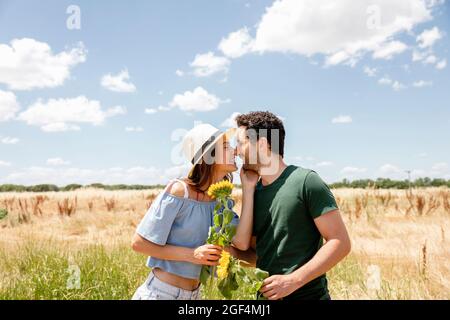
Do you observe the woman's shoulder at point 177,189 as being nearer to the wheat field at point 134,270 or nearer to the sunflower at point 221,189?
the sunflower at point 221,189

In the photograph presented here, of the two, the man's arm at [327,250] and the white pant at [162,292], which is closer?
the man's arm at [327,250]

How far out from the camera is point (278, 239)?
2.14m

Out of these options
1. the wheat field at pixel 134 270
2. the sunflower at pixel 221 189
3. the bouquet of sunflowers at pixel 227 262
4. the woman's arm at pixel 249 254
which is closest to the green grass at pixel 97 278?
the wheat field at pixel 134 270

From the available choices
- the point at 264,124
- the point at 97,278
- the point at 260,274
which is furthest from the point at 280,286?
the point at 97,278

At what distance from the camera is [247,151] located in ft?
7.52

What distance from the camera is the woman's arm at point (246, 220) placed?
2184 mm

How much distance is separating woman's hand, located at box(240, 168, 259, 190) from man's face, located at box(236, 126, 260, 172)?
0.07 feet

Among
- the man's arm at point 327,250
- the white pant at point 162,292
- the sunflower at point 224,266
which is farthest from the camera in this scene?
the white pant at point 162,292

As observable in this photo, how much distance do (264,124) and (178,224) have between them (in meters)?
0.69

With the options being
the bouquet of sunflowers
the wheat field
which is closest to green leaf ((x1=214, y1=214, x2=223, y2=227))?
the bouquet of sunflowers

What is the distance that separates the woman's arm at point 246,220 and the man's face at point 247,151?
3.1 inches

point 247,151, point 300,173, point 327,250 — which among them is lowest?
point 327,250

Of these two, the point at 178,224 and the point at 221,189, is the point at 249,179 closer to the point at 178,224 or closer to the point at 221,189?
the point at 221,189
